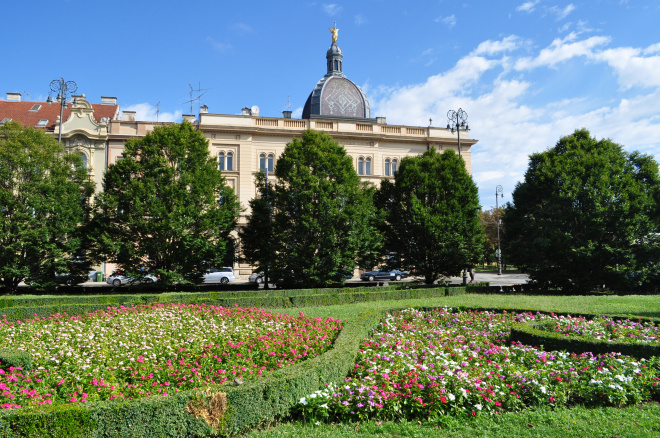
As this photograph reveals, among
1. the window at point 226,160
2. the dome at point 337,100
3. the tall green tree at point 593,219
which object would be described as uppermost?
the dome at point 337,100

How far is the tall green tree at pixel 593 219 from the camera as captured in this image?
27.9 meters

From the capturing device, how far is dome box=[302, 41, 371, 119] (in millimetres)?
51750

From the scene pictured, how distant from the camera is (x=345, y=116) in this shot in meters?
51.9

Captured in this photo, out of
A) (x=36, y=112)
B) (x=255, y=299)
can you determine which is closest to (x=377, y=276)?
(x=255, y=299)

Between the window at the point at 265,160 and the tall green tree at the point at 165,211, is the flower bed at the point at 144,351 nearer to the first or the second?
the tall green tree at the point at 165,211

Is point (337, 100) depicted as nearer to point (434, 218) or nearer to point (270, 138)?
point (270, 138)

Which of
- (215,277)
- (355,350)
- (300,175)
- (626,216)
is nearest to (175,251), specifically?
(300,175)

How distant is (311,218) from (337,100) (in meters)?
27.8

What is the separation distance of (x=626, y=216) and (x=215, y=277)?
32.6 metres

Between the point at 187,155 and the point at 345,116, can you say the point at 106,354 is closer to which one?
the point at 187,155

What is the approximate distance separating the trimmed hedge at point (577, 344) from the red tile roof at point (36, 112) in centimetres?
4720

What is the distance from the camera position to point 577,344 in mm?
10812

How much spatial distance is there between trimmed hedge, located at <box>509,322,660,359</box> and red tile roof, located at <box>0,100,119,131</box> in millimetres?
47201

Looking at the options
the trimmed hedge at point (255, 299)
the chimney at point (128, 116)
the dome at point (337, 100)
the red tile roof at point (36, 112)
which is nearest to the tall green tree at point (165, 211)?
the trimmed hedge at point (255, 299)
